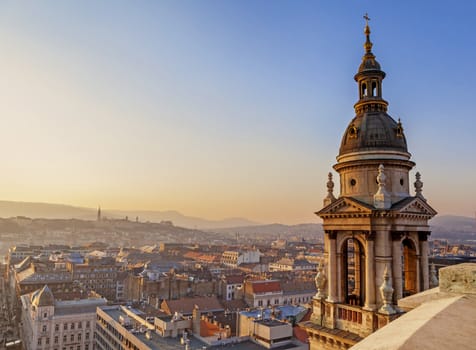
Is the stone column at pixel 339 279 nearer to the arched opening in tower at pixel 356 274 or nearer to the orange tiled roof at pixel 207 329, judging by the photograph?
the arched opening in tower at pixel 356 274

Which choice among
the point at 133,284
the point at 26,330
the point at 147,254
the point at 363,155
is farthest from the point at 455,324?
the point at 147,254

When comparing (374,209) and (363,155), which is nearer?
(374,209)

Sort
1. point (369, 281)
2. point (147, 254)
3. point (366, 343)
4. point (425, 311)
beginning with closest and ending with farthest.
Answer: point (366, 343), point (425, 311), point (369, 281), point (147, 254)

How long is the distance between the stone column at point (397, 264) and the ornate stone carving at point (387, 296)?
0.78 meters

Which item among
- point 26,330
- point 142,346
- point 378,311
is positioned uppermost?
point 378,311

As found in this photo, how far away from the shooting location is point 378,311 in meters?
14.9

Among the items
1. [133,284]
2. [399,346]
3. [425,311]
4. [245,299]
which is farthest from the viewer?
[133,284]

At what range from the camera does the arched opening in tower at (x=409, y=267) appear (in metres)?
17.3

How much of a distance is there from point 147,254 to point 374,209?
167 metres

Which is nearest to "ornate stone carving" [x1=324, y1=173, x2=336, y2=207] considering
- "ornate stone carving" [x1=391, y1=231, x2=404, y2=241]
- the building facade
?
"ornate stone carving" [x1=391, y1=231, x2=404, y2=241]

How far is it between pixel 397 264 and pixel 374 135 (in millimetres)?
5514

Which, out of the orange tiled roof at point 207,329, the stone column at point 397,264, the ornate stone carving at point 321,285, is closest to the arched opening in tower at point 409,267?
the stone column at point 397,264

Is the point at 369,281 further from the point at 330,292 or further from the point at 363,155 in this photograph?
the point at 363,155

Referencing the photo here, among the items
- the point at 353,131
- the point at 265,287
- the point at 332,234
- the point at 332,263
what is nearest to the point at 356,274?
the point at 332,263
